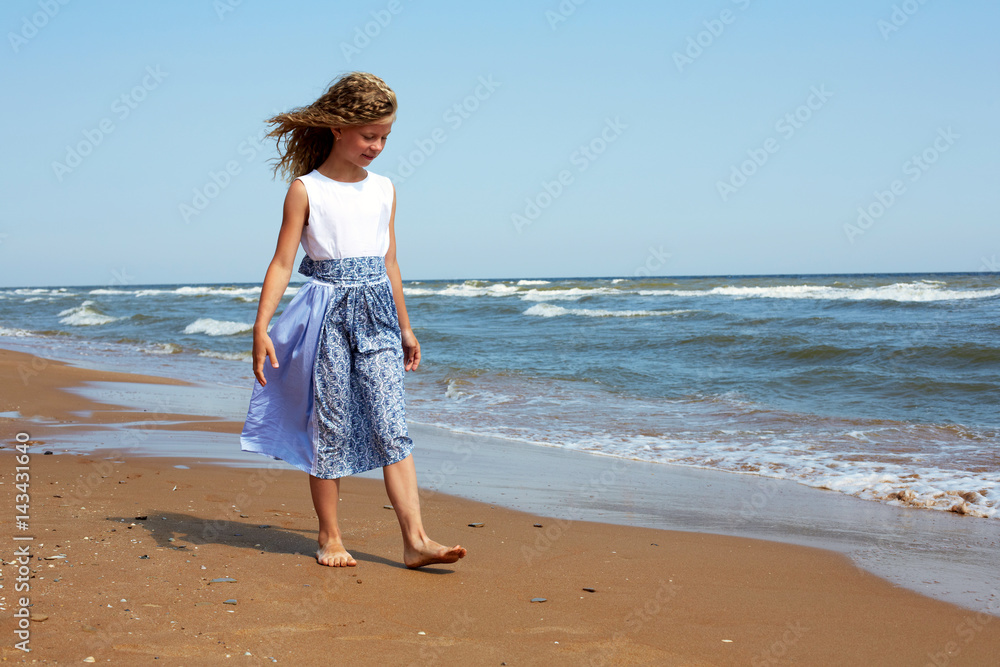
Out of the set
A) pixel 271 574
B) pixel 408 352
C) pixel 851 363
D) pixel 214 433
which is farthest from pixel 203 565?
pixel 851 363

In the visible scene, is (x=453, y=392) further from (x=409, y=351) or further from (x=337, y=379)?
(x=337, y=379)

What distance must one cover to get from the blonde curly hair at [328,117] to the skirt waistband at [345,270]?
0.32m

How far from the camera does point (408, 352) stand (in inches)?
119

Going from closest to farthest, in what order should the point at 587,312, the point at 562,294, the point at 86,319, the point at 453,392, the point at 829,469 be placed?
the point at 829,469, the point at 453,392, the point at 587,312, the point at 86,319, the point at 562,294

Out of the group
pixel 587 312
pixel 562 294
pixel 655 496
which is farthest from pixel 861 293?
pixel 655 496

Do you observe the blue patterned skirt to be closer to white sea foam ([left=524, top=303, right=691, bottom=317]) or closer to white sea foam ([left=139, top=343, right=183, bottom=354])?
white sea foam ([left=139, top=343, right=183, bottom=354])

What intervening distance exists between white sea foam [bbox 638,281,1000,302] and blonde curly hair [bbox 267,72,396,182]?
20.9m

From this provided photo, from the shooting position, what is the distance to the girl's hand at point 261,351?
2677mm

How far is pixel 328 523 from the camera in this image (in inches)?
113

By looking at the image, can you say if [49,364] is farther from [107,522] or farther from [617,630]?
[617,630]

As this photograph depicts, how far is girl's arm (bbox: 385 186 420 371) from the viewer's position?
2.97 meters

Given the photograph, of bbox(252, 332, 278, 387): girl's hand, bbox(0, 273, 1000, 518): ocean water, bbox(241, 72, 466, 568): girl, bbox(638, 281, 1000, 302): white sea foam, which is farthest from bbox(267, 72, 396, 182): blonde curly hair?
bbox(638, 281, 1000, 302): white sea foam

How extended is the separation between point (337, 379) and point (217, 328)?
1712 cm

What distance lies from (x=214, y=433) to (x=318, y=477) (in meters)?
3.38
